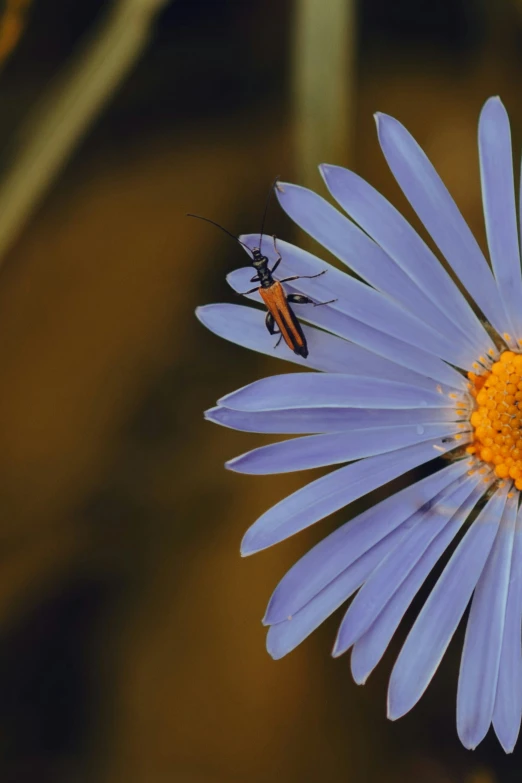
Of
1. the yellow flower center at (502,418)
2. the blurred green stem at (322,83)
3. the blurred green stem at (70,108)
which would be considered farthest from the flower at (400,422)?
the blurred green stem at (70,108)

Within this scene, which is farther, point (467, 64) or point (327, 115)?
point (467, 64)

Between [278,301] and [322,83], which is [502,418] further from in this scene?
[322,83]

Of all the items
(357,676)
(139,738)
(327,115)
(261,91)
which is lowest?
(139,738)

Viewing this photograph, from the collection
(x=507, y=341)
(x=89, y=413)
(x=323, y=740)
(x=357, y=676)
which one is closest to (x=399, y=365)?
(x=507, y=341)

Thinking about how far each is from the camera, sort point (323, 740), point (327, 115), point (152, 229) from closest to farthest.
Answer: point (327, 115)
point (323, 740)
point (152, 229)

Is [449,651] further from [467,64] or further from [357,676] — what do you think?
[467,64]

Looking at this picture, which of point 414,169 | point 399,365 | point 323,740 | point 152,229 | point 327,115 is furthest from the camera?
point 152,229

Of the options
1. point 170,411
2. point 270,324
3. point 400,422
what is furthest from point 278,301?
point 170,411
